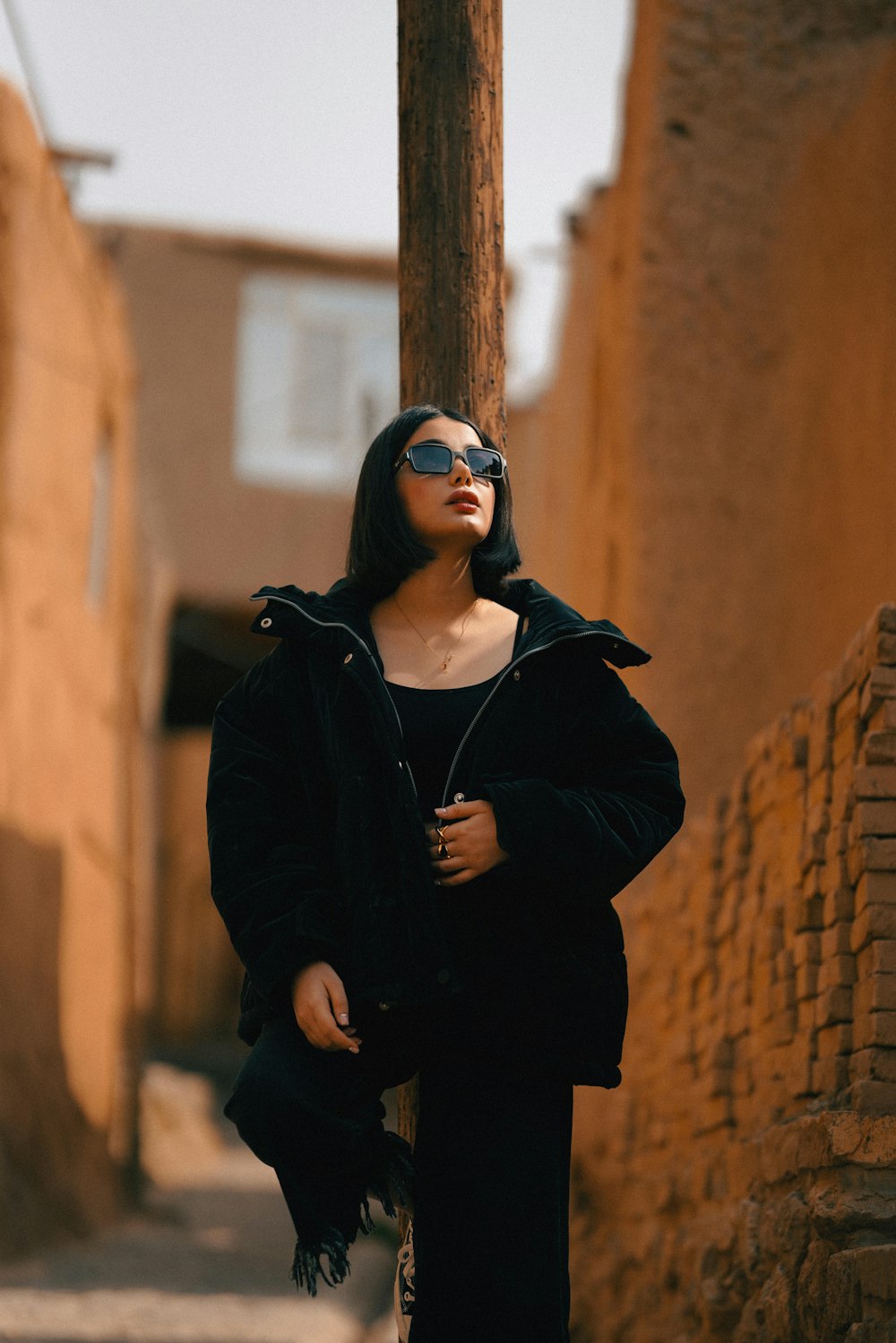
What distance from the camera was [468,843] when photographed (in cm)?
255

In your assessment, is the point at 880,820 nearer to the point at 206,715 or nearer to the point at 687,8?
the point at 687,8

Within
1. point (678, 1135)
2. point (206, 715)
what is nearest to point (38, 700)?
point (678, 1135)

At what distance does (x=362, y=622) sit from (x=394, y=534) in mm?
156

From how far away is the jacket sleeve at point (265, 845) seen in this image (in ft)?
8.45

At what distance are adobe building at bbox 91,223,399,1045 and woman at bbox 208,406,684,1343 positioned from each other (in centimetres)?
1318

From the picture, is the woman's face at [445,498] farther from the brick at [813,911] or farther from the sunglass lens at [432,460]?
the brick at [813,911]

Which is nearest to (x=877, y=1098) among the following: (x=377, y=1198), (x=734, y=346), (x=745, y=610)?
(x=377, y=1198)

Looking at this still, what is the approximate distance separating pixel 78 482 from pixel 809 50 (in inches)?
182

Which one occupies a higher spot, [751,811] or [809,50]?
[809,50]

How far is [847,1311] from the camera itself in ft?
10.2

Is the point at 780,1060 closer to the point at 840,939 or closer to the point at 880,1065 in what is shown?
the point at 840,939

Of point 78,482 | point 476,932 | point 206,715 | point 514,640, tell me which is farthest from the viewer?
point 206,715

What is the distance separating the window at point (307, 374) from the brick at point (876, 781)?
1363 cm

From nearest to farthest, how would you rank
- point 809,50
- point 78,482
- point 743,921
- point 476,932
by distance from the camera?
1. point 476,932
2. point 743,921
3. point 809,50
4. point 78,482
